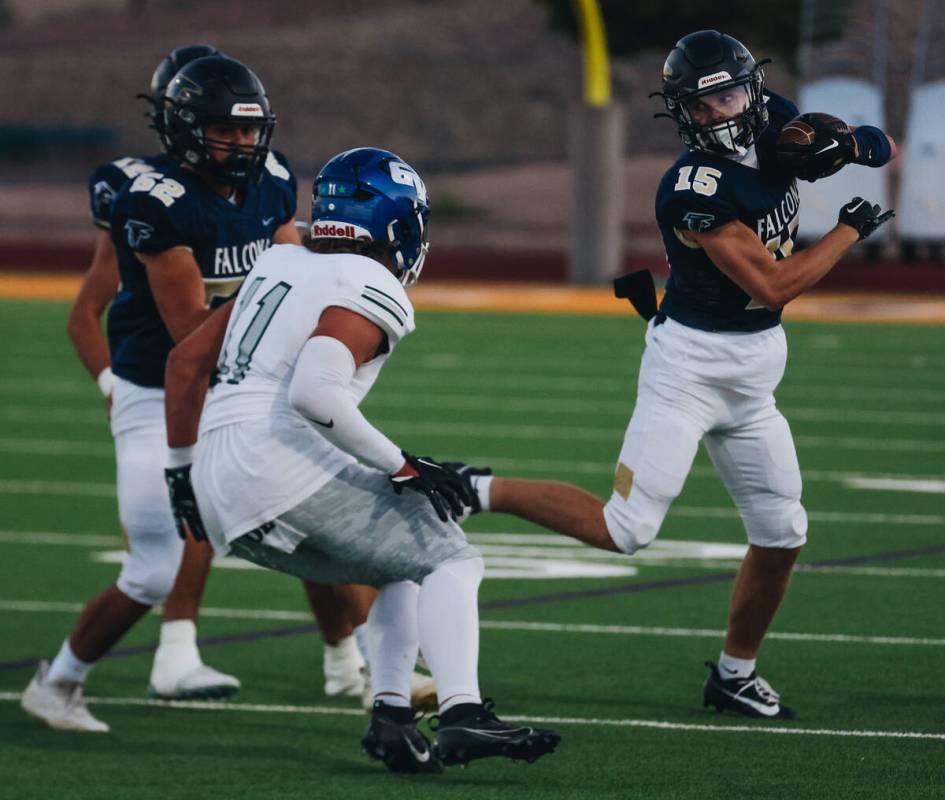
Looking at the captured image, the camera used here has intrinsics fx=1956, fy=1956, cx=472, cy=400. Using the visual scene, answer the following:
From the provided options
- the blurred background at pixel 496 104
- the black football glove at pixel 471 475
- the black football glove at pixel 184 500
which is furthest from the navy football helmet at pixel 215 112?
the blurred background at pixel 496 104

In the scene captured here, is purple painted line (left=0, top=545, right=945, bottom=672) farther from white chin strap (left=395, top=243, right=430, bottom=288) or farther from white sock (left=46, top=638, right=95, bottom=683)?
white chin strap (left=395, top=243, right=430, bottom=288)

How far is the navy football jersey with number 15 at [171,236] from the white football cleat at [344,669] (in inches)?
39.8

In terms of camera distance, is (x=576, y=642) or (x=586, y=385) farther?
(x=586, y=385)

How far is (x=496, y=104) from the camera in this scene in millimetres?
62656

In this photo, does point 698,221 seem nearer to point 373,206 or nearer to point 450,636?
point 373,206

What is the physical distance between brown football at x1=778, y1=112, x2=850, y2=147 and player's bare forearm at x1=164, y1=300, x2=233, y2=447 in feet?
5.46

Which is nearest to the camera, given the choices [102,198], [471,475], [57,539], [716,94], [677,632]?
[471,475]

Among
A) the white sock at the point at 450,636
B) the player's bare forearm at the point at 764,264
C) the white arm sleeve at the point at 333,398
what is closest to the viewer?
the white arm sleeve at the point at 333,398

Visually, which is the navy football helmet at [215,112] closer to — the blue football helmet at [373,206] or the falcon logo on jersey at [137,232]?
the falcon logo on jersey at [137,232]

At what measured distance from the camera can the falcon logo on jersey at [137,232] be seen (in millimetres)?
5762

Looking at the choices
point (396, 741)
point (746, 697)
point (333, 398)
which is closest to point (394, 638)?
point (396, 741)

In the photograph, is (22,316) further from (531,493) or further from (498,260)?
(531,493)

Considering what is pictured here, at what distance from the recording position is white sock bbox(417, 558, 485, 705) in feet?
15.7

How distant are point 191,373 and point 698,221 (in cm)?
151
